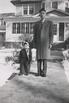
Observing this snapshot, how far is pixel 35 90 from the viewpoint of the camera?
18.8 ft

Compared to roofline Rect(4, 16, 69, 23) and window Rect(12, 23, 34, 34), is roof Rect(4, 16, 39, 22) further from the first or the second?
window Rect(12, 23, 34, 34)

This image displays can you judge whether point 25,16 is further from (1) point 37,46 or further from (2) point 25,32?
(1) point 37,46

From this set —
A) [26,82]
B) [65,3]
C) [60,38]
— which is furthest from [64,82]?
[65,3]

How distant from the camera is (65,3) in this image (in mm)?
34531

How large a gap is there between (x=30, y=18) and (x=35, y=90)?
26784 mm

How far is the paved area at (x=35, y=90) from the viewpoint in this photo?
190 inches

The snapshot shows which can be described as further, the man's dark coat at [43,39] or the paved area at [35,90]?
the man's dark coat at [43,39]

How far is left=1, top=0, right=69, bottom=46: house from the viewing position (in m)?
31.2

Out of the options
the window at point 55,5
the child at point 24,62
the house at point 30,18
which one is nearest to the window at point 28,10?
the house at point 30,18

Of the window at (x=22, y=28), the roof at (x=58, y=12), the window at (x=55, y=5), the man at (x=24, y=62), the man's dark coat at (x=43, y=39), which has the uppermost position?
the man's dark coat at (x=43, y=39)

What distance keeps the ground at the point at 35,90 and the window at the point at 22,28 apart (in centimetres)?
2466

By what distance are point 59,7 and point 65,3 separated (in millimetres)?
1164

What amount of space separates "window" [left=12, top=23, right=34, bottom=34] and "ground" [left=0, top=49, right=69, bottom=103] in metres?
24.7

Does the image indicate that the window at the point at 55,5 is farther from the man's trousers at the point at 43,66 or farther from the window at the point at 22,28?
the man's trousers at the point at 43,66
